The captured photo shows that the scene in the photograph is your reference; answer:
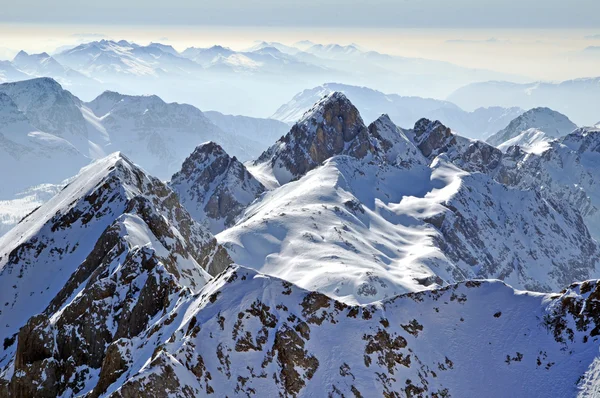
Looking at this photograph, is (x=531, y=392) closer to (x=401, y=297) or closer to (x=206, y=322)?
(x=401, y=297)

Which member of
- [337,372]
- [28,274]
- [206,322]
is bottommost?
[28,274]

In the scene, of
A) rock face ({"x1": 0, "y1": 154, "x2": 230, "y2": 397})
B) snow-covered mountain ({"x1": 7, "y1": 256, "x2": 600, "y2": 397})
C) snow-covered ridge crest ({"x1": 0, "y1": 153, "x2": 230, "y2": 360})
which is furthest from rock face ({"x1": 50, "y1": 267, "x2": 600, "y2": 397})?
snow-covered ridge crest ({"x1": 0, "y1": 153, "x2": 230, "y2": 360})

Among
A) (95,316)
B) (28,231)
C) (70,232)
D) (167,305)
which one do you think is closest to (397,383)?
(167,305)

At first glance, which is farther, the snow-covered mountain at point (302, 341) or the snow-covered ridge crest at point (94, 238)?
the snow-covered ridge crest at point (94, 238)

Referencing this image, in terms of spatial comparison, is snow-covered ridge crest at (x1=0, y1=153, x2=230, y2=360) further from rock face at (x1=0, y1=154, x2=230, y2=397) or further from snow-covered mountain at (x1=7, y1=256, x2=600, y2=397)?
snow-covered mountain at (x1=7, y1=256, x2=600, y2=397)

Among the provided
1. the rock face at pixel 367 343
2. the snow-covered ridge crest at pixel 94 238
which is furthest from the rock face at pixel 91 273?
the rock face at pixel 367 343

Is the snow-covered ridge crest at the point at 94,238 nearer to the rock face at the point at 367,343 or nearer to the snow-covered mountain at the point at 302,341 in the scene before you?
the snow-covered mountain at the point at 302,341
